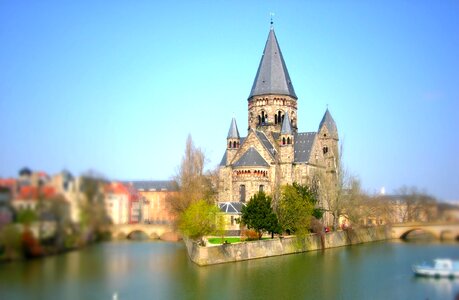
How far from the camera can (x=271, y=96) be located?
72.6 metres

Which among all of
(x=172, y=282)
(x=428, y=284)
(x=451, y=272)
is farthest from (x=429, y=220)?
(x=172, y=282)

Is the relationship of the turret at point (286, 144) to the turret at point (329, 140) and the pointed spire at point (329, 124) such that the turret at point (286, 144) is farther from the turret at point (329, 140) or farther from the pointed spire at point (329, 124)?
the pointed spire at point (329, 124)

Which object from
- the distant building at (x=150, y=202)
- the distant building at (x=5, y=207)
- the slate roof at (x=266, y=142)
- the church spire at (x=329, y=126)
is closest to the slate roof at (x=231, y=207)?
the slate roof at (x=266, y=142)

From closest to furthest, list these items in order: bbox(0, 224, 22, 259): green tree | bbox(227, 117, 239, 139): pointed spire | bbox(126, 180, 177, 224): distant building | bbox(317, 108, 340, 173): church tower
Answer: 1. bbox(0, 224, 22, 259): green tree
2. bbox(126, 180, 177, 224): distant building
3. bbox(227, 117, 239, 139): pointed spire
4. bbox(317, 108, 340, 173): church tower

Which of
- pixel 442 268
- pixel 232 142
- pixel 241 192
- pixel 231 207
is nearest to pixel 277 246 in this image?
pixel 231 207

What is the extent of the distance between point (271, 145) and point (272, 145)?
0.16m

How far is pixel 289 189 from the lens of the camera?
5347cm

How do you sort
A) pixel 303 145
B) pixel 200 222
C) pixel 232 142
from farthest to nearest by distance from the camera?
pixel 303 145 → pixel 232 142 → pixel 200 222

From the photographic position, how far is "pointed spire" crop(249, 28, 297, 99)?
73125 mm

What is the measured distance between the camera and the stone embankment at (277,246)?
4075cm

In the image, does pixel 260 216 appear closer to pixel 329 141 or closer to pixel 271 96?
pixel 271 96

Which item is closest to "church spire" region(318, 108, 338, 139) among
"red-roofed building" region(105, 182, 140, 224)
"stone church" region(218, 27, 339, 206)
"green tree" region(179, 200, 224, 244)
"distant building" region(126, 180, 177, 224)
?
"stone church" region(218, 27, 339, 206)

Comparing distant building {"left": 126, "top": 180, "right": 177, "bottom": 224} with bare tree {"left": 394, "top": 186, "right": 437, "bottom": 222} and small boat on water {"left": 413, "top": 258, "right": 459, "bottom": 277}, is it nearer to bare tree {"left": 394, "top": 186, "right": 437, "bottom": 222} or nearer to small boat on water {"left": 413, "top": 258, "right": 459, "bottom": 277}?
bare tree {"left": 394, "top": 186, "right": 437, "bottom": 222}

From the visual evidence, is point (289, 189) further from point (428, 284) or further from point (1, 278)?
point (1, 278)
